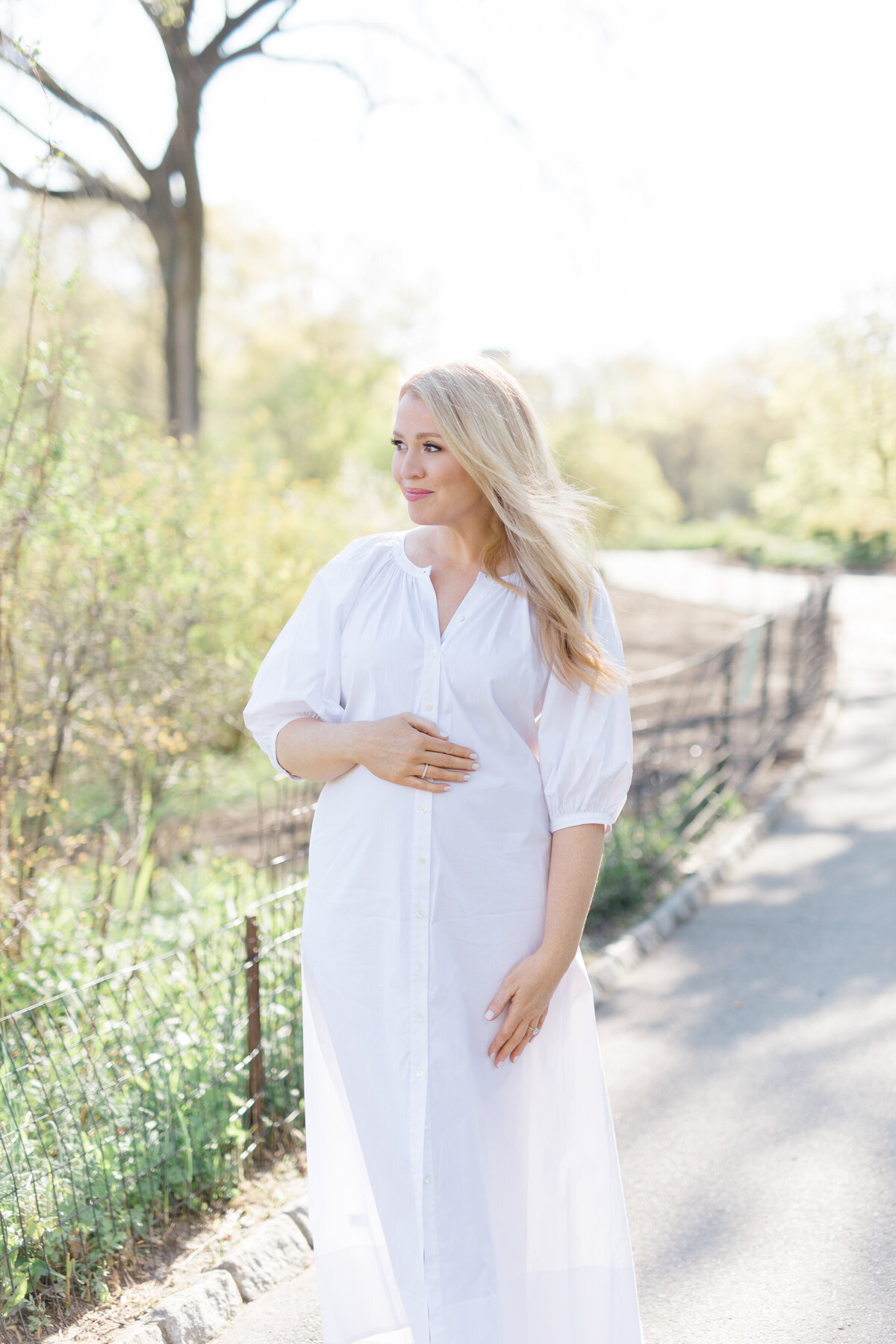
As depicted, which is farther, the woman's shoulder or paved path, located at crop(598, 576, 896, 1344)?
paved path, located at crop(598, 576, 896, 1344)

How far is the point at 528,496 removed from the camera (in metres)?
1.92

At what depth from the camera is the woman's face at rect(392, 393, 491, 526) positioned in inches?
75.5

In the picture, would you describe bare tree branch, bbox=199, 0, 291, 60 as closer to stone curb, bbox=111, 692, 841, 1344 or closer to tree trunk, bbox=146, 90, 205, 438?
tree trunk, bbox=146, 90, 205, 438

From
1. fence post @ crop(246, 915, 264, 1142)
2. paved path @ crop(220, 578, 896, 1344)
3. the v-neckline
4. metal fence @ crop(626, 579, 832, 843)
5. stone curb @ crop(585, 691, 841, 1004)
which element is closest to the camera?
the v-neckline

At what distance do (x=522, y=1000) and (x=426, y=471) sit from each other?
98 cm

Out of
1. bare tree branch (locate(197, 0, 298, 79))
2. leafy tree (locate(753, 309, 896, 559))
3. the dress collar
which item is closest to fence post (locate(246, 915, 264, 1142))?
the dress collar

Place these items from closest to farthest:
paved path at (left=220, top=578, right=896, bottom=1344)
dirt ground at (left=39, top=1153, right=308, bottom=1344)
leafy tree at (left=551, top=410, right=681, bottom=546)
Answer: dirt ground at (left=39, top=1153, right=308, bottom=1344) < paved path at (left=220, top=578, right=896, bottom=1344) < leafy tree at (left=551, top=410, right=681, bottom=546)

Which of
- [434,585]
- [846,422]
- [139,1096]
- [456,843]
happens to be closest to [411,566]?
[434,585]

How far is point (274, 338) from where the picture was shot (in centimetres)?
2742

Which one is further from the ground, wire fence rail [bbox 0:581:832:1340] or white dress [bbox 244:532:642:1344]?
white dress [bbox 244:532:642:1344]

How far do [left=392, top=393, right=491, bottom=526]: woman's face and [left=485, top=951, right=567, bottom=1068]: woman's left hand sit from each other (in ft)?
2.75

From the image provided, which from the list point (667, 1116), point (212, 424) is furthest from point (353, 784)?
point (212, 424)

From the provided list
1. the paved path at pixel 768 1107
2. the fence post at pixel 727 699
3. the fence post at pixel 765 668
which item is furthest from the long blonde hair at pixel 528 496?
the fence post at pixel 765 668

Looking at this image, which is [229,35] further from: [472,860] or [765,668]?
[472,860]
